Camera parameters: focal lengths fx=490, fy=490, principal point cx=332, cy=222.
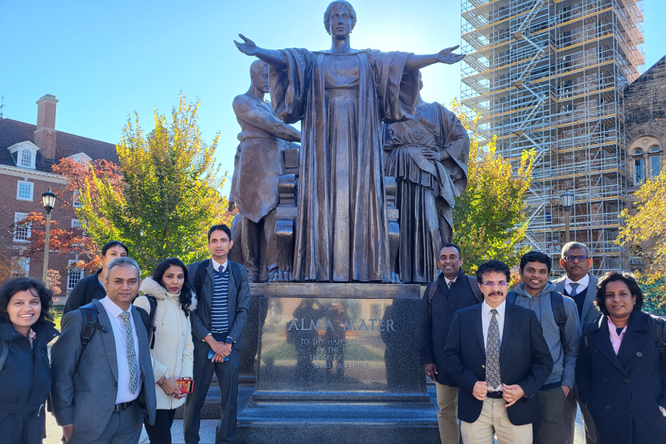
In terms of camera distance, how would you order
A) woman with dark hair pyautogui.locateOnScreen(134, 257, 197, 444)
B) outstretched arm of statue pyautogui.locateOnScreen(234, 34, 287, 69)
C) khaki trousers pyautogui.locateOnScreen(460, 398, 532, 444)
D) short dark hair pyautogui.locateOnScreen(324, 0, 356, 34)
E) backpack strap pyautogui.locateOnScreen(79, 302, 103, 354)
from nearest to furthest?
backpack strap pyautogui.locateOnScreen(79, 302, 103, 354), khaki trousers pyautogui.locateOnScreen(460, 398, 532, 444), woman with dark hair pyautogui.locateOnScreen(134, 257, 197, 444), outstretched arm of statue pyautogui.locateOnScreen(234, 34, 287, 69), short dark hair pyautogui.locateOnScreen(324, 0, 356, 34)

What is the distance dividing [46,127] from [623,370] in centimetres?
4364

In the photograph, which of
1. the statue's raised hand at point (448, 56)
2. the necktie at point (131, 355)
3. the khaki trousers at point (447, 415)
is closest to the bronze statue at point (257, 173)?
the statue's raised hand at point (448, 56)

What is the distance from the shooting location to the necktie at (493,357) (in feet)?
10.8

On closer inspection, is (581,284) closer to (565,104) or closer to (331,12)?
(331,12)

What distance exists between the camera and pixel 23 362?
2816 millimetres

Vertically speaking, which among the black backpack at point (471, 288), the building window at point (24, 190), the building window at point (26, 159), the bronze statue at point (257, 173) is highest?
the building window at point (26, 159)

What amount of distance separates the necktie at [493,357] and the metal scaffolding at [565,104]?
27950mm

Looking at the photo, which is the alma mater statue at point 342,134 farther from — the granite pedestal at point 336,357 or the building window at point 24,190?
the building window at point 24,190

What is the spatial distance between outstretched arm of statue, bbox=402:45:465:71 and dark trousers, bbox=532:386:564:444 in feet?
10.7

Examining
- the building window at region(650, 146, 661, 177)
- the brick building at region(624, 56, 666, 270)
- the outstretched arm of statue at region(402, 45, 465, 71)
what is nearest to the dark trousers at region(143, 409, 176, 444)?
the outstretched arm of statue at region(402, 45, 465, 71)

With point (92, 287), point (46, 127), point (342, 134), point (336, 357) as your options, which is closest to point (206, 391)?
point (336, 357)

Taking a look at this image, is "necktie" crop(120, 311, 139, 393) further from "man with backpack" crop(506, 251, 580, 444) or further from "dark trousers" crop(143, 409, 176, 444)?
"man with backpack" crop(506, 251, 580, 444)

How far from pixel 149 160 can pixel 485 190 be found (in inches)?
549

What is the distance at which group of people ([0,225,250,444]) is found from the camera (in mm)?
2840
